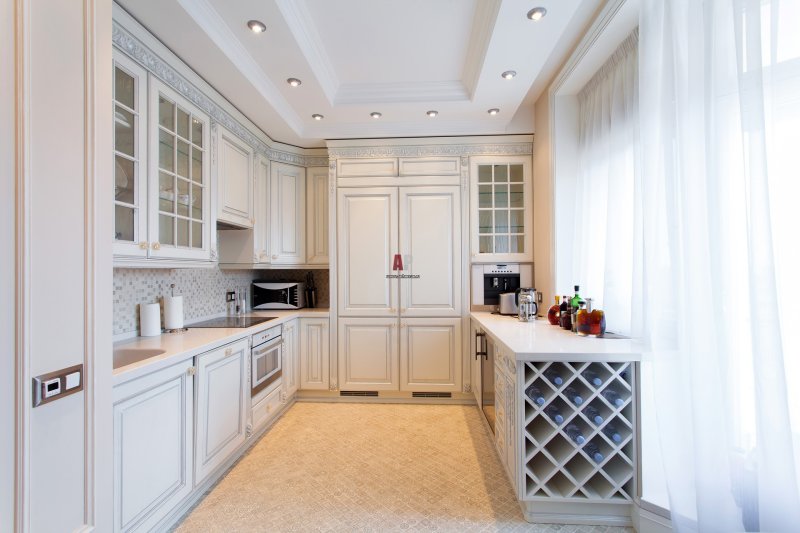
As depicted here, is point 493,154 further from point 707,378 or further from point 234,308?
point 234,308

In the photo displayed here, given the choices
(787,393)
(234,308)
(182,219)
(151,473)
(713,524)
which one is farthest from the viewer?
(234,308)

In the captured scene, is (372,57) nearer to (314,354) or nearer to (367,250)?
(367,250)

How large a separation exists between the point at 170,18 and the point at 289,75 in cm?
79

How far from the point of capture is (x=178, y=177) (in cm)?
214

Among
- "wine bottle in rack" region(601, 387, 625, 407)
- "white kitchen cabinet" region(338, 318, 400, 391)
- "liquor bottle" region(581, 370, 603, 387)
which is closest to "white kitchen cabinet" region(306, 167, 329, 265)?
"white kitchen cabinet" region(338, 318, 400, 391)

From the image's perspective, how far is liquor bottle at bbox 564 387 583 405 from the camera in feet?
5.59

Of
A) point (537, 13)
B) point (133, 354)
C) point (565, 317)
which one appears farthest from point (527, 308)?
point (133, 354)

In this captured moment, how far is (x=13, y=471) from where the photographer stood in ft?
2.46

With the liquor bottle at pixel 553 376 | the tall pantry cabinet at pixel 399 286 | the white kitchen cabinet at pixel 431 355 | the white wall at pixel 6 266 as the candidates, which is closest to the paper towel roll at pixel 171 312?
the tall pantry cabinet at pixel 399 286

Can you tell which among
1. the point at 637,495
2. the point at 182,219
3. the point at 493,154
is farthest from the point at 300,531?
the point at 493,154

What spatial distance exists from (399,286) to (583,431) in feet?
6.34

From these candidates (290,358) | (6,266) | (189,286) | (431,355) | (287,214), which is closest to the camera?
(6,266)

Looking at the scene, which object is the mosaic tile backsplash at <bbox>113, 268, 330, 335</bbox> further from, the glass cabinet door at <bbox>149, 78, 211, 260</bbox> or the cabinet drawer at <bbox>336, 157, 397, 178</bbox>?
the cabinet drawer at <bbox>336, 157, 397, 178</bbox>

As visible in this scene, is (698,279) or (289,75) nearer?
(698,279)
